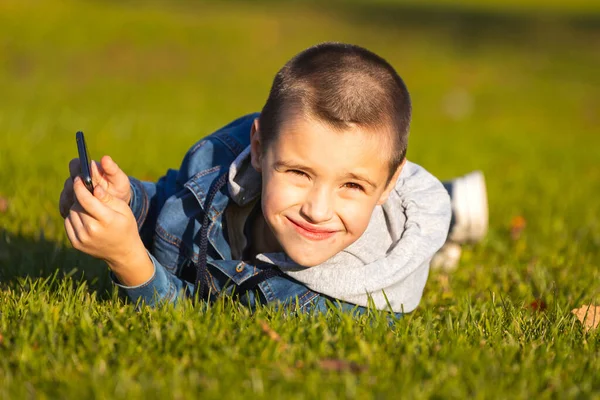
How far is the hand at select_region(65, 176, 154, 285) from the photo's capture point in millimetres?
2797

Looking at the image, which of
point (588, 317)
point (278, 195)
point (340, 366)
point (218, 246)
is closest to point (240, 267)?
point (218, 246)

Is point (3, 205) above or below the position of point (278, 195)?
below

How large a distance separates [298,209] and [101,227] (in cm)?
73

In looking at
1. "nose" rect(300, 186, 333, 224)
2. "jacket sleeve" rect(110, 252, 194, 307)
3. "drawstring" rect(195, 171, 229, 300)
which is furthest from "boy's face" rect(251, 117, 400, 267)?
"jacket sleeve" rect(110, 252, 194, 307)

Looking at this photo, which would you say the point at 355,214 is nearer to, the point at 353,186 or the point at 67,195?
the point at 353,186

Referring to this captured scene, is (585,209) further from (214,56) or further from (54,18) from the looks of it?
(54,18)

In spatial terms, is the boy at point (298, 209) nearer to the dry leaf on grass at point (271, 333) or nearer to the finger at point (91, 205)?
the finger at point (91, 205)

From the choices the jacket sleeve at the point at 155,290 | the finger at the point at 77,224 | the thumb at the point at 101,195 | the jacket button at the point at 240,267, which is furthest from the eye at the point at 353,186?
the finger at the point at 77,224

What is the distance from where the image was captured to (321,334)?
2789mm

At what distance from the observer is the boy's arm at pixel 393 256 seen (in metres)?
3.29

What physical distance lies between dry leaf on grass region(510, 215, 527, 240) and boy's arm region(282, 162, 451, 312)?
1762 millimetres

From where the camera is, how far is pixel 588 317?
11.6 ft

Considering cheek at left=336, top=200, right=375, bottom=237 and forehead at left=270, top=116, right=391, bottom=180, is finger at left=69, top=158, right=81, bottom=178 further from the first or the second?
cheek at left=336, top=200, right=375, bottom=237

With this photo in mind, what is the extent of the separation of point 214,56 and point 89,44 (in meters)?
2.82
